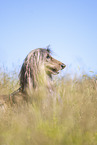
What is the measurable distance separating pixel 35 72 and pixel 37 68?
0.33ft

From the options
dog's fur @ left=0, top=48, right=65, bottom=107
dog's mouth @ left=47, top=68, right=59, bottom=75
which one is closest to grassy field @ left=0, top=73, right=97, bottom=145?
dog's fur @ left=0, top=48, right=65, bottom=107

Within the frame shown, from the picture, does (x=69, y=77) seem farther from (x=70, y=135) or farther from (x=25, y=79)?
(x=70, y=135)

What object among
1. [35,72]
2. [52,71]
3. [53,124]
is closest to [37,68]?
[35,72]

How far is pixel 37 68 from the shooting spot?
4434 mm

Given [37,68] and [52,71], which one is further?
[52,71]

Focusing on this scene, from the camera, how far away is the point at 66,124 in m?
2.71

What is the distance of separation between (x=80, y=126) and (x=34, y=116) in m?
0.62

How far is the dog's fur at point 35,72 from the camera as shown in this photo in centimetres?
430

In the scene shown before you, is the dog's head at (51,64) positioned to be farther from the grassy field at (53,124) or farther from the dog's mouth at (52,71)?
the grassy field at (53,124)

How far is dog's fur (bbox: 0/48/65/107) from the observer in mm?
4300

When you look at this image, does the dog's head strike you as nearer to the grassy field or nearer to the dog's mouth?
the dog's mouth

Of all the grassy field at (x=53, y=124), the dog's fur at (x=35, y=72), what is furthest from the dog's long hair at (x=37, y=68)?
the grassy field at (x=53, y=124)

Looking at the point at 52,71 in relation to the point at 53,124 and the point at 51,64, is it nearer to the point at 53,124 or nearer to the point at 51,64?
the point at 51,64

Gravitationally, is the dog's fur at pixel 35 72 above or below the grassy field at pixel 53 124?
above
